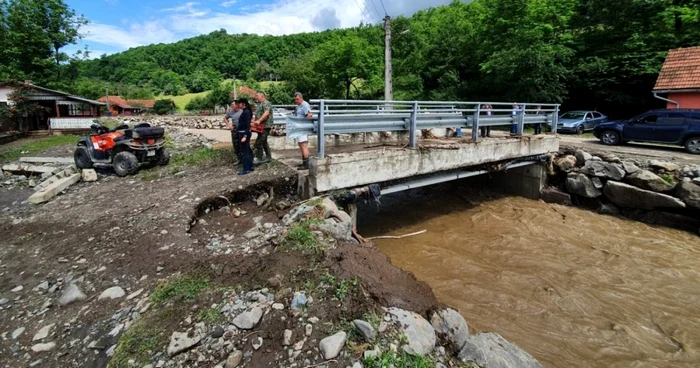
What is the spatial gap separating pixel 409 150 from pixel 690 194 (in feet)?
24.2

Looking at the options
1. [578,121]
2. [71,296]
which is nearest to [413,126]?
[71,296]

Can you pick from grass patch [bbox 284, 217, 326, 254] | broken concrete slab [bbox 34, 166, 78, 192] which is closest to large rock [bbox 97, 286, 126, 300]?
grass patch [bbox 284, 217, 326, 254]

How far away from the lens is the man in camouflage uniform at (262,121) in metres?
7.78

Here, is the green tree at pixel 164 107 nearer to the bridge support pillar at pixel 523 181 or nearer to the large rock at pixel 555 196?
the bridge support pillar at pixel 523 181

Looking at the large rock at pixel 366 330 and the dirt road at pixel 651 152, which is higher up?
the dirt road at pixel 651 152

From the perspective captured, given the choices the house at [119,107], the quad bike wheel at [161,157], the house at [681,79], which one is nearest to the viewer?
the quad bike wheel at [161,157]

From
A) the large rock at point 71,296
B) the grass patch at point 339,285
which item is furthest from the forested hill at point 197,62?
the grass patch at point 339,285

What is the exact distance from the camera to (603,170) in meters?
10.5

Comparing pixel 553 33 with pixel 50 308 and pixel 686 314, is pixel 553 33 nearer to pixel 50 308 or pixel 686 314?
pixel 686 314

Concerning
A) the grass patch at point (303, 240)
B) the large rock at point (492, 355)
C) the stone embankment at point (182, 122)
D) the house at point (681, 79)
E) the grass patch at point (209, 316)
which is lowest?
the large rock at point (492, 355)

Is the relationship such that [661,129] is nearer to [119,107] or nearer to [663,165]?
[663,165]

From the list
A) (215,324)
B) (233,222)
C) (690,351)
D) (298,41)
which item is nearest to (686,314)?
(690,351)

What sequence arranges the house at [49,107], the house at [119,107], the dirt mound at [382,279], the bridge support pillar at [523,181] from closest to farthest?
1. the dirt mound at [382,279]
2. the bridge support pillar at [523,181]
3. the house at [49,107]
4. the house at [119,107]

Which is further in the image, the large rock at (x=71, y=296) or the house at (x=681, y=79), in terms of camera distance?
the house at (x=681, y=79)
